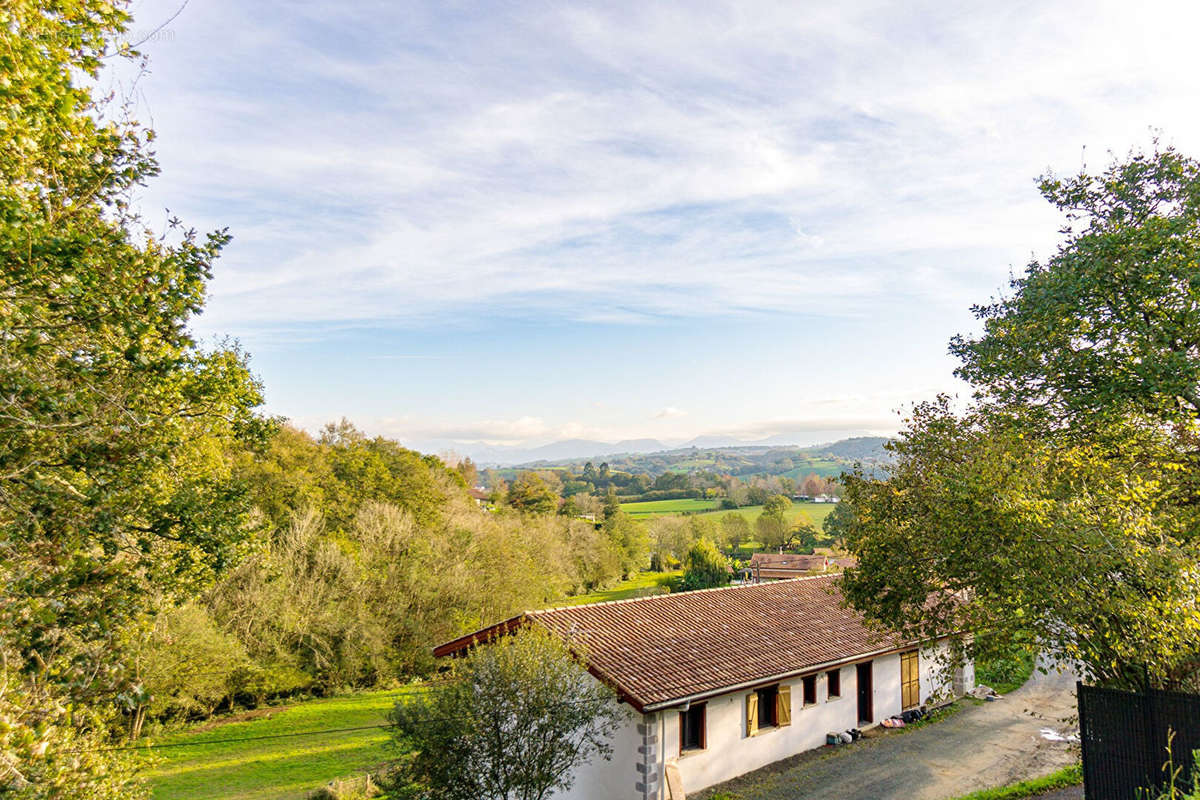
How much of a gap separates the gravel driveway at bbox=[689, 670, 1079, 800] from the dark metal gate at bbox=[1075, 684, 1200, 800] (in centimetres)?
257

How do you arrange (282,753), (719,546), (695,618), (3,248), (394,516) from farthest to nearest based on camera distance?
(719,546)
(394,516)
(282,753)
(695,618)
(3,248)

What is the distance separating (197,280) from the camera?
727cm

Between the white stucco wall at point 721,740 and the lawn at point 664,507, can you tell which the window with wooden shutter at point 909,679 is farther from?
the lawn at point 664,507

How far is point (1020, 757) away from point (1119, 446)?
29.9 feet

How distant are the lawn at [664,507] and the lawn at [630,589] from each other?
18769 millimetres

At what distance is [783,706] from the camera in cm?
1541

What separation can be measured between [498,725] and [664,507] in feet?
284

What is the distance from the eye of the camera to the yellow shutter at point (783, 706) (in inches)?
603

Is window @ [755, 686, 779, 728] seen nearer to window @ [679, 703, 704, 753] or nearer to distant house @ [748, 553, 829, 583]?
window @ [679, 703, 704, 753]

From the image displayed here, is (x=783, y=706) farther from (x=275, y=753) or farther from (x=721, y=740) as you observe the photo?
(x=275, y=753)

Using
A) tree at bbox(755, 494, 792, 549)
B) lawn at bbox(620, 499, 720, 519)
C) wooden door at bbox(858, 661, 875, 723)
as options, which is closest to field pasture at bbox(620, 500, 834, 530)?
lawn at bbox(620, 499, 720, 519)

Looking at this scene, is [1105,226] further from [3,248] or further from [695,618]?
[3,248]

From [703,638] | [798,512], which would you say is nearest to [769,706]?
[703,638]

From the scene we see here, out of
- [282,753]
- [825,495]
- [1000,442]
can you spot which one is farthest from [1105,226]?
[825,495]
